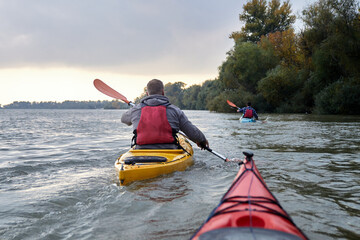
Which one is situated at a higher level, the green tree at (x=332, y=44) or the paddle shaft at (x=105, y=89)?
the green tree at (x=332, y=44)

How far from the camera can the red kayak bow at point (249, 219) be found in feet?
5.60

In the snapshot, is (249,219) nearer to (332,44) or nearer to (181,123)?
(181,123)

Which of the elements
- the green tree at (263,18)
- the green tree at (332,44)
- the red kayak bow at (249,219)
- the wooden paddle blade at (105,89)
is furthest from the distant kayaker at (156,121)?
the green tree at (263,18)

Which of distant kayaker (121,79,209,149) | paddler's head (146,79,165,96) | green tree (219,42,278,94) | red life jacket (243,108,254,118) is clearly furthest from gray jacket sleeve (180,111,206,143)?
green tree (219,42,278,94)

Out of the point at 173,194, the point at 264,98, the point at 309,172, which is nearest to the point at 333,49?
the point at 264,98

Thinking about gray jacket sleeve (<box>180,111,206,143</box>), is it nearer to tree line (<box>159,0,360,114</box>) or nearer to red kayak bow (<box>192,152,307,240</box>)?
red kayak bow (<box>192,152,307,240</box>)

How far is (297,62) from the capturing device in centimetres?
3300

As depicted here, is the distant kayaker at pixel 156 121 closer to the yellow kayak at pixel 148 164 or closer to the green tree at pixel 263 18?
the yellow kayak at pixel 148 164

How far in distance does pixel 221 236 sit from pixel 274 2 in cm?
4423

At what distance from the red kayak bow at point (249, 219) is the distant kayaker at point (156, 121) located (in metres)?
2.42

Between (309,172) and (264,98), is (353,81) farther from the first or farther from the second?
(309,172)

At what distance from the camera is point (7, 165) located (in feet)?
20.1

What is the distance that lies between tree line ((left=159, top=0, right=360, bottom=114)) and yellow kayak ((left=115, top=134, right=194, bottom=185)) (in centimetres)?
1882

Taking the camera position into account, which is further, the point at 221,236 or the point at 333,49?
the point at 333,49
